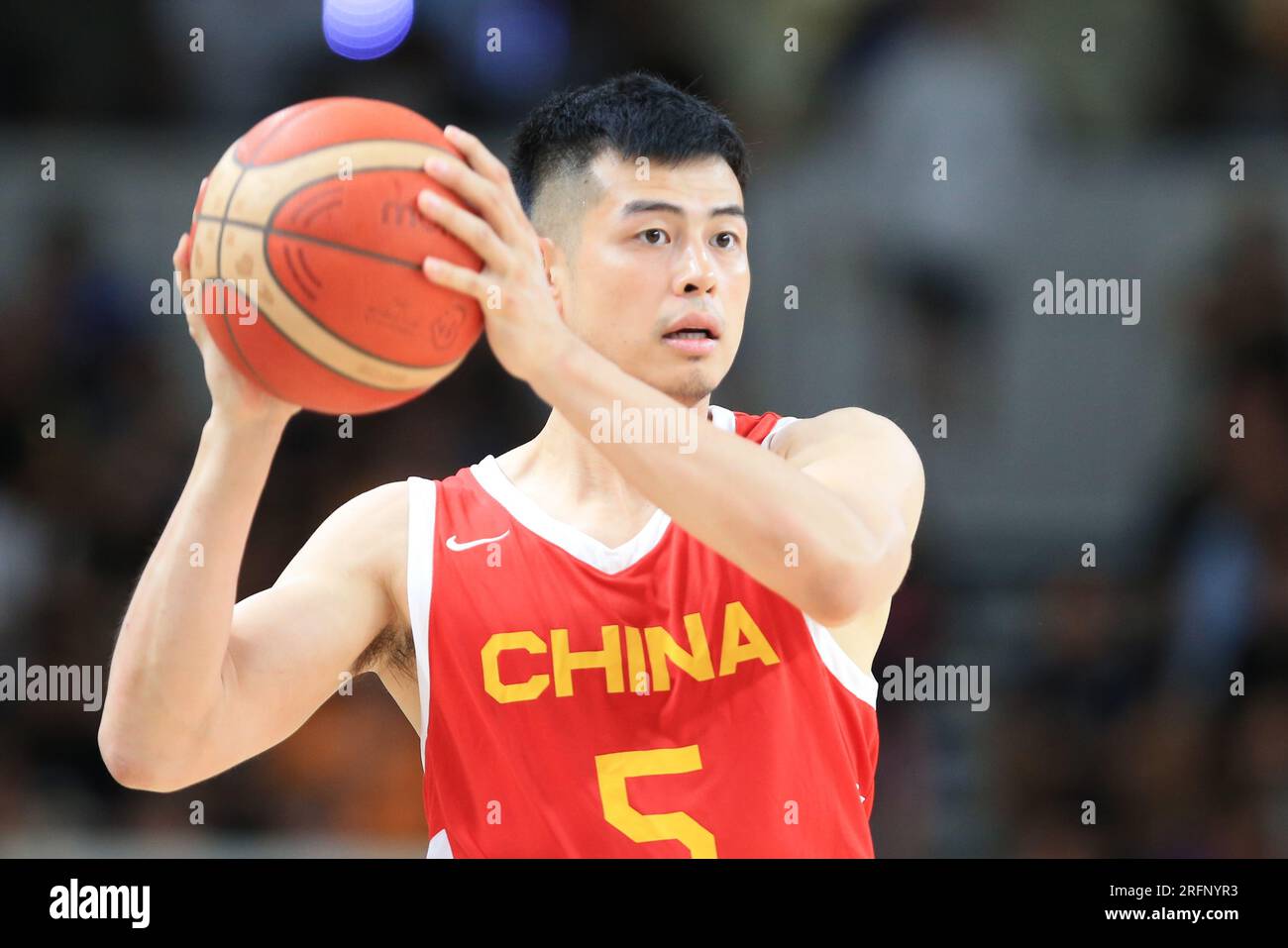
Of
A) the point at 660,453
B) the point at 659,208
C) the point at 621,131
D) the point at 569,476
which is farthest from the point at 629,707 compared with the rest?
the point at 621,131

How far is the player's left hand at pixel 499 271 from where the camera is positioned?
98.6 inches

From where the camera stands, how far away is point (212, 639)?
270cm

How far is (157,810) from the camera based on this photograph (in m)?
5.87

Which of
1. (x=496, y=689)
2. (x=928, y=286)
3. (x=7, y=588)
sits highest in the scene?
(x=928, y=286)

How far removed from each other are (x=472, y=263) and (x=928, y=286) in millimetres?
4866

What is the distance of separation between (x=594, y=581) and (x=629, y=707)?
12.3 inches

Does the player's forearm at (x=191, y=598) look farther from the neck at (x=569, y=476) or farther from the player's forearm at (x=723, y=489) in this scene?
the neck at (x=569, y=476)

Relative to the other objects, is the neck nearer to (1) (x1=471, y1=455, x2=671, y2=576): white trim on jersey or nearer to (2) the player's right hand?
(1) (x1=471, y1=455, x2=671, y2=576): white trim on jersey

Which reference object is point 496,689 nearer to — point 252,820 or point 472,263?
point 472,263

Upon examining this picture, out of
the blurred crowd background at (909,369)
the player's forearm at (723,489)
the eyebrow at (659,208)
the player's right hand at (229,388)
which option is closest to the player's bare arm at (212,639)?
the player's right hand at (229,388)

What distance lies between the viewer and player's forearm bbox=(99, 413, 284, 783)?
8.74 ft

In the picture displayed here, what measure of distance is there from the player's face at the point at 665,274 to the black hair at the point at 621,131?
0.05 meters

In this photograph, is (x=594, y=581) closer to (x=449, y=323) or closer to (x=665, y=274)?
(x=665, y=274)

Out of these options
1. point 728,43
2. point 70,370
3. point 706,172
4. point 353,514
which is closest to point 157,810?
point 70,370
